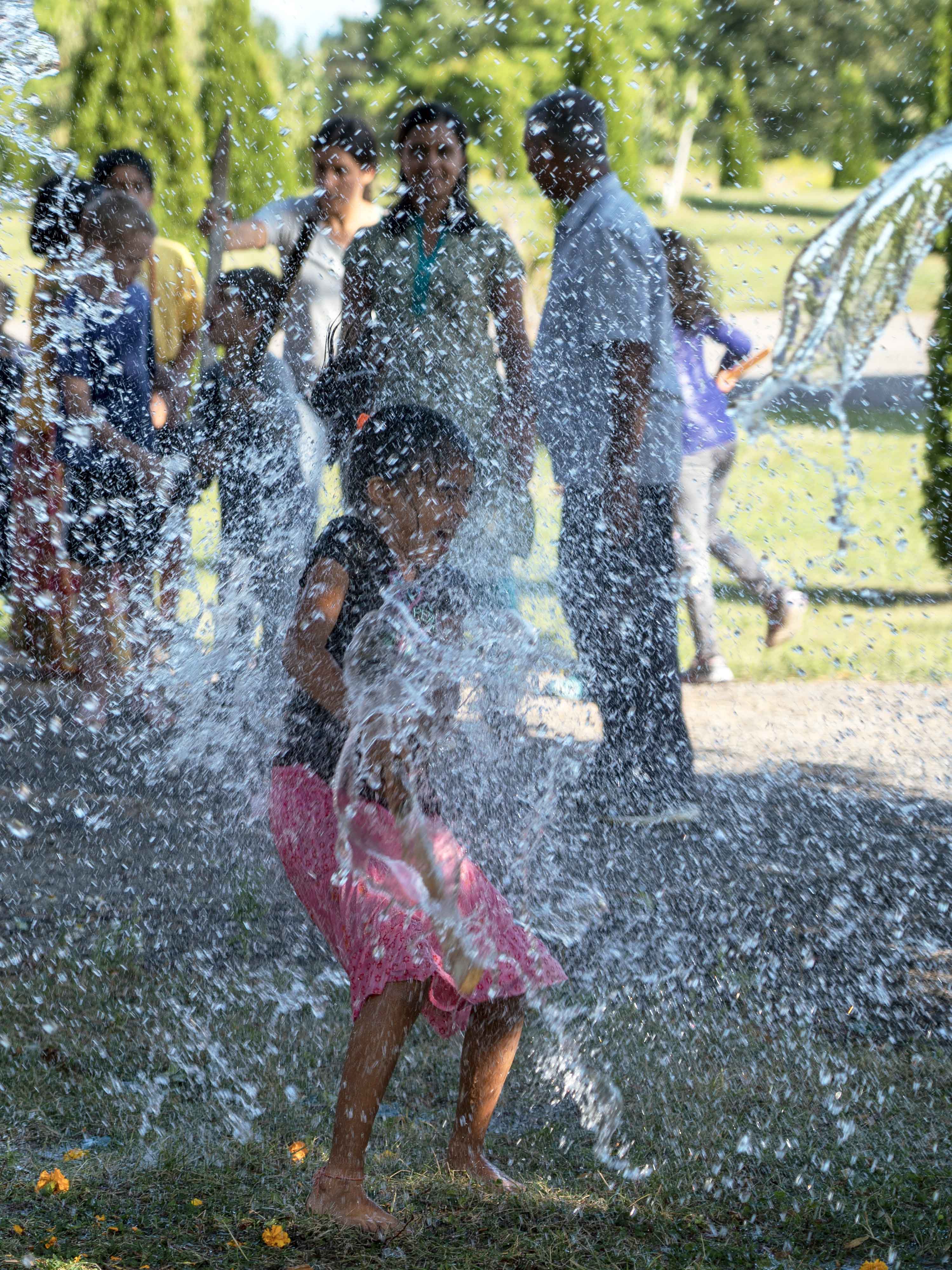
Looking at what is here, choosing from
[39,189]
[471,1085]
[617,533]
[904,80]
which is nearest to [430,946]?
[471,1085]

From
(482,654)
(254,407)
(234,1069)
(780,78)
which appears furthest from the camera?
(780,78)

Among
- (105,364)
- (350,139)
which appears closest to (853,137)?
(350,139)

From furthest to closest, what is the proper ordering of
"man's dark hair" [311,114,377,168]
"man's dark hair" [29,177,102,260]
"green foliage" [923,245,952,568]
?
"green foliage" [923,245,952,568] < "man's dark hair" [29,177,102,260] < "man's dark hair" [311,114,377,168]

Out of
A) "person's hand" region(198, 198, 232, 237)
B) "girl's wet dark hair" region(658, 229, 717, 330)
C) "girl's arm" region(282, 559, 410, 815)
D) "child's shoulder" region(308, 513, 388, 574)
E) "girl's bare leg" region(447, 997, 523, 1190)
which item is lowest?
"girl's bare leg" region(447, 997, 523, 1190)

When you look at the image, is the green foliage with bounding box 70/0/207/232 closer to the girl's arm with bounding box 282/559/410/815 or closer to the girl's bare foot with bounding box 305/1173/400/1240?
the girl's arm with bounding box 282/559/410/815

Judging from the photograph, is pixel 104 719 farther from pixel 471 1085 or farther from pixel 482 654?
pixel 471 1085

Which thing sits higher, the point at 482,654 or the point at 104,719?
the point at 482,654

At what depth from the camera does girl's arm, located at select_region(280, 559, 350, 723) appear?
7.95 feet

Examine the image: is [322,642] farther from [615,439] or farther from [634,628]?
[634,628]

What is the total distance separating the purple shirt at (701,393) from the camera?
5.21 meters

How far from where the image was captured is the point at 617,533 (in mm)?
4070

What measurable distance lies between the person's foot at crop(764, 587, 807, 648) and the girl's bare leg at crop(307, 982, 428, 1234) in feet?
14.2

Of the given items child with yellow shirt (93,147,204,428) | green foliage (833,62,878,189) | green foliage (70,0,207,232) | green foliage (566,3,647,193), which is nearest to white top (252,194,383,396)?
child with yellow shirt (93,147,204,428)

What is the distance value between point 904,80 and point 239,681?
31094 mm
